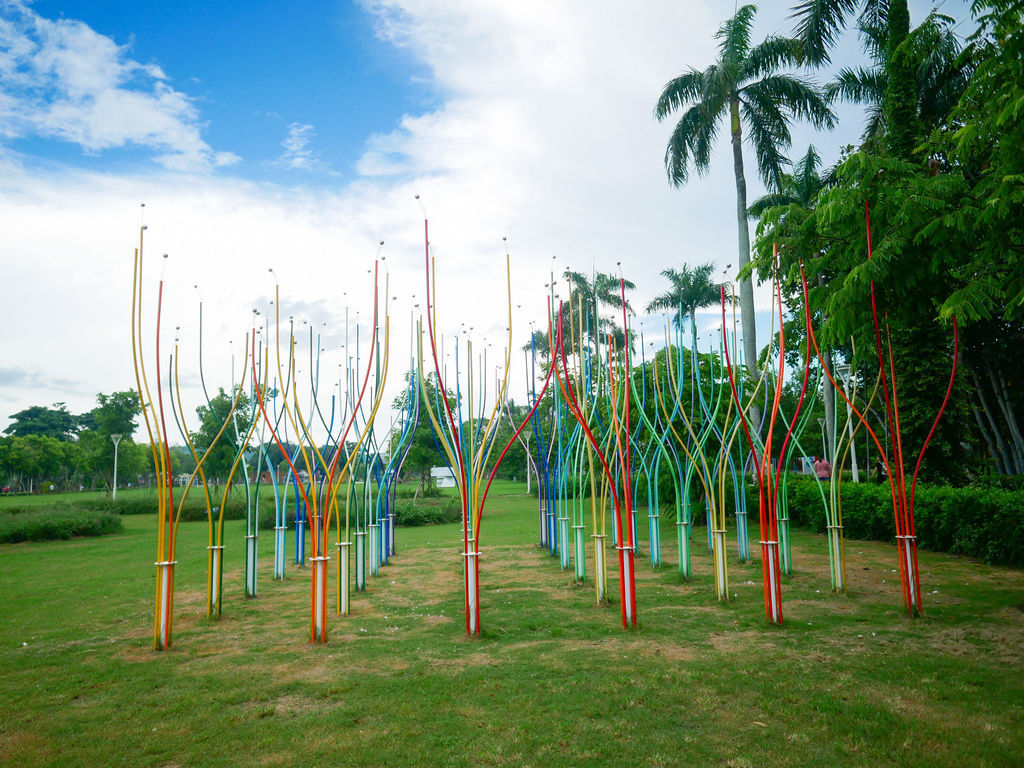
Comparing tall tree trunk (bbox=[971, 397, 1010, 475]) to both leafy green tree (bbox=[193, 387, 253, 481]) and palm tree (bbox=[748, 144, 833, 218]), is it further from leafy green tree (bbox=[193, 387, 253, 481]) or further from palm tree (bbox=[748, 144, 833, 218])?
leafy green tree (bbox=[193, 387, 253, 481])

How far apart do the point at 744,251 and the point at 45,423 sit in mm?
76782

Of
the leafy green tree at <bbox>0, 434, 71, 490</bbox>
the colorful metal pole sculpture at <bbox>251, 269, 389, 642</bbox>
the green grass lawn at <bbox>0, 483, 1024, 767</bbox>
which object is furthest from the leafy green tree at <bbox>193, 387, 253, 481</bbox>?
the leafy green tree at <bbox>0, 434, 71, 490</bbox>

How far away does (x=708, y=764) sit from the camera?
3.68m

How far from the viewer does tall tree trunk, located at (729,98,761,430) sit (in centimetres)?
2009

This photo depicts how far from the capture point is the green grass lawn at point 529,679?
3924 mm

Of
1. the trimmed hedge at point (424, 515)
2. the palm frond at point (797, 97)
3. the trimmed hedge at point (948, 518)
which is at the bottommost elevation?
the trimmed hedge at point (424, 515)

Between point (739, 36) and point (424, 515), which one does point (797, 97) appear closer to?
point (739, 36)

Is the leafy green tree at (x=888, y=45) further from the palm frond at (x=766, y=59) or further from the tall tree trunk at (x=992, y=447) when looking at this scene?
the tall tree trunk at (x=992, y=447)

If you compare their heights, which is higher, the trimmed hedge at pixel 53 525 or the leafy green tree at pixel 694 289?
the leafy green tree at pixel 694 289

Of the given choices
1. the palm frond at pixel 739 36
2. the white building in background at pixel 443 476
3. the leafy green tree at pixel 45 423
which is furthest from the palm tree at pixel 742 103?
the leafy green tree at pixel 45 423

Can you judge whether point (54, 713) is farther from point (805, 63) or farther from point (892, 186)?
point (805, 63)

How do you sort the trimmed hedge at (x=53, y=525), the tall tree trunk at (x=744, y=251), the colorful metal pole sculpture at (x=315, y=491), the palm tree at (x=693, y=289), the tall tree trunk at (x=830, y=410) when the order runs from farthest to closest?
1. the palm tree at (x=693, y=289)
2. the tall tree trunk at (x=744, y=251)
3. the trimmed hedge at (x=53, y=525)
4. the tall tree trunk at (x=830, y=410)
5. the colorful metal pole sculpture at (x=315, y=491)

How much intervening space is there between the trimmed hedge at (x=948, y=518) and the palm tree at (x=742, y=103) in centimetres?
896

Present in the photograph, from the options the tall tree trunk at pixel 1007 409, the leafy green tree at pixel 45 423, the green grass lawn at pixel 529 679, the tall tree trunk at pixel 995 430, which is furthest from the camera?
the leafy green tree at pixel 45 423
